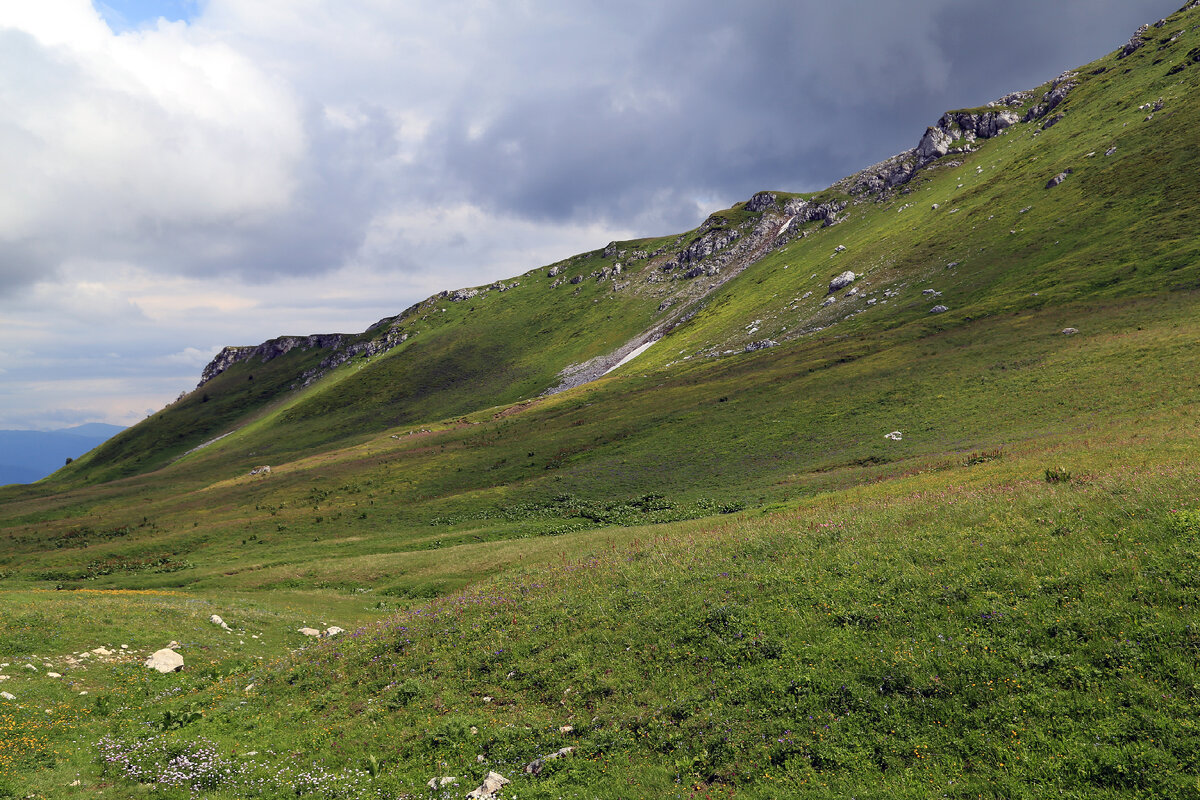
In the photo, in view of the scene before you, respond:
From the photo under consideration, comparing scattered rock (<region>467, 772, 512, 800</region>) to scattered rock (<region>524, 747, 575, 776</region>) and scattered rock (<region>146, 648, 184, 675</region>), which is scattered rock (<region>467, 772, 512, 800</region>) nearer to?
scattered rock (<region>524, 747, 575, 776</region>)

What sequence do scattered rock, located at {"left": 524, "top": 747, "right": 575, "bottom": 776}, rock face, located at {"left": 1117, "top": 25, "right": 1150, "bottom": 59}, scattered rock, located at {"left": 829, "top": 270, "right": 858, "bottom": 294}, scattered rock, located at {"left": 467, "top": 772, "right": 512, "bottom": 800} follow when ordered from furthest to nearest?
rock face, located at {"left": 1117, "top": 25, "right": 1150, "bottom": 59} < scattered rock, located at {"left": 829, "top": 270, "right": 858, "bottom": 294} < scattered rock, located at {"left": 524, "top": 747, "right": 575, "bottom": 776} < scattered rock, located at {"left": 467, "top": 772, "right": 512, "bottom": 800}

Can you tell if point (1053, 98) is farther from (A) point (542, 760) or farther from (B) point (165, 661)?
(B) point (165, 661)

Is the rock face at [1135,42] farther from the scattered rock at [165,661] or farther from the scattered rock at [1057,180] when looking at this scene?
the scattered rock at [165,661]

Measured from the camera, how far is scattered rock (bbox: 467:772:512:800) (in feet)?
37.5

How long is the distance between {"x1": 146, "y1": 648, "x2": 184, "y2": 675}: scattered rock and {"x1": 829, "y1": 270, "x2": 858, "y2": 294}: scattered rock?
145102 millimetres

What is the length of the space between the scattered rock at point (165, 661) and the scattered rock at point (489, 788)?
17.0 m

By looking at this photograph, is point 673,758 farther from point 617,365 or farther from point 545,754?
point 617,365

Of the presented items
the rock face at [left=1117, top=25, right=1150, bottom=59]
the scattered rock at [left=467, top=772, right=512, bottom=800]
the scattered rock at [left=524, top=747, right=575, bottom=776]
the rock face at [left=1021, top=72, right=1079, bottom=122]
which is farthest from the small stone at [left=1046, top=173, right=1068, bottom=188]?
the scattered rock at [left=467, top=772, right=512, bottom=800]

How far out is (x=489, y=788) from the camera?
11.7m

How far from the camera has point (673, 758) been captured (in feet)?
38.0

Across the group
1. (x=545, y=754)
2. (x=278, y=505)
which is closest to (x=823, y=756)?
(x=545, y=754)

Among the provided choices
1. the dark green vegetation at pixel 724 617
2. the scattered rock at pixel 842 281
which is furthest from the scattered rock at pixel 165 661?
the scattered rock at pixel 842 281

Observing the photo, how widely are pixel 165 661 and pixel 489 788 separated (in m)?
18.0

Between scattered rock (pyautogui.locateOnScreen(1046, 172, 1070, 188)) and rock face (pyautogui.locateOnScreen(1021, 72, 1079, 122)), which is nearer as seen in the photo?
scattered rock (pyautogui.locateOnScreen(1046, 172, 1070, 188))
